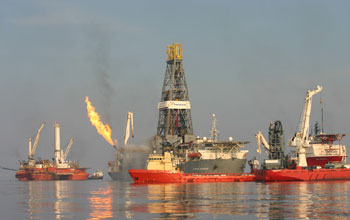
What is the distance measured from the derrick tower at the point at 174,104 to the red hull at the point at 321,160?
39686mm

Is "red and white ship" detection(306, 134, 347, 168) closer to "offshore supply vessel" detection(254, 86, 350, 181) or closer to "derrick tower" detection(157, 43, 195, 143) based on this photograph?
"offshore supply vessel" detection(254, 86, 350, 181)

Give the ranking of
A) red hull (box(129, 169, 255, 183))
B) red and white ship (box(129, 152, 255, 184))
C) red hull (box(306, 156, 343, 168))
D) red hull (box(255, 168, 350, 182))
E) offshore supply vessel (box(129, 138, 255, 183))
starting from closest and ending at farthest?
red hull (box(255, 168, 350, 182)), red hull (box(129, 169, 255, 183)), red and white ship (box(129, 152, 255, 184)), offshore supply vessel (box(129, 138, 255, 183)), red hull (box(306, 156, 343, 168))

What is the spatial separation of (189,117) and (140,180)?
41.4m

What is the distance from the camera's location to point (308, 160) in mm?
125250

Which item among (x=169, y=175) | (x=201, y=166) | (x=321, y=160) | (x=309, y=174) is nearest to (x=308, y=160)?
(x=321, y=160)

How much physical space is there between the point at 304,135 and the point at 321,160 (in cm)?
711

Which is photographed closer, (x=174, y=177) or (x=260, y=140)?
(x=174, y=177)

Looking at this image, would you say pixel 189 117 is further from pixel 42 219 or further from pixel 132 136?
pixel 42 219

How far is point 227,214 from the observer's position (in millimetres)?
49844

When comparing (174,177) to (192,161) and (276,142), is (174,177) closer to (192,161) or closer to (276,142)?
(192,161)

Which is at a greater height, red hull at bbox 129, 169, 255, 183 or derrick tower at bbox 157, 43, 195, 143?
derrick tower at bbox 157, 43, 195, 143

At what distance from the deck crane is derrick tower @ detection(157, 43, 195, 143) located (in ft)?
126

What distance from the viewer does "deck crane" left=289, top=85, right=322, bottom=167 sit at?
388 ft

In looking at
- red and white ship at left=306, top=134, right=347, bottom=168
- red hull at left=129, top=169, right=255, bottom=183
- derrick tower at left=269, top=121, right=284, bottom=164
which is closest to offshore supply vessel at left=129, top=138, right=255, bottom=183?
red hull at left=129, top=169, right=255, bottom=183
